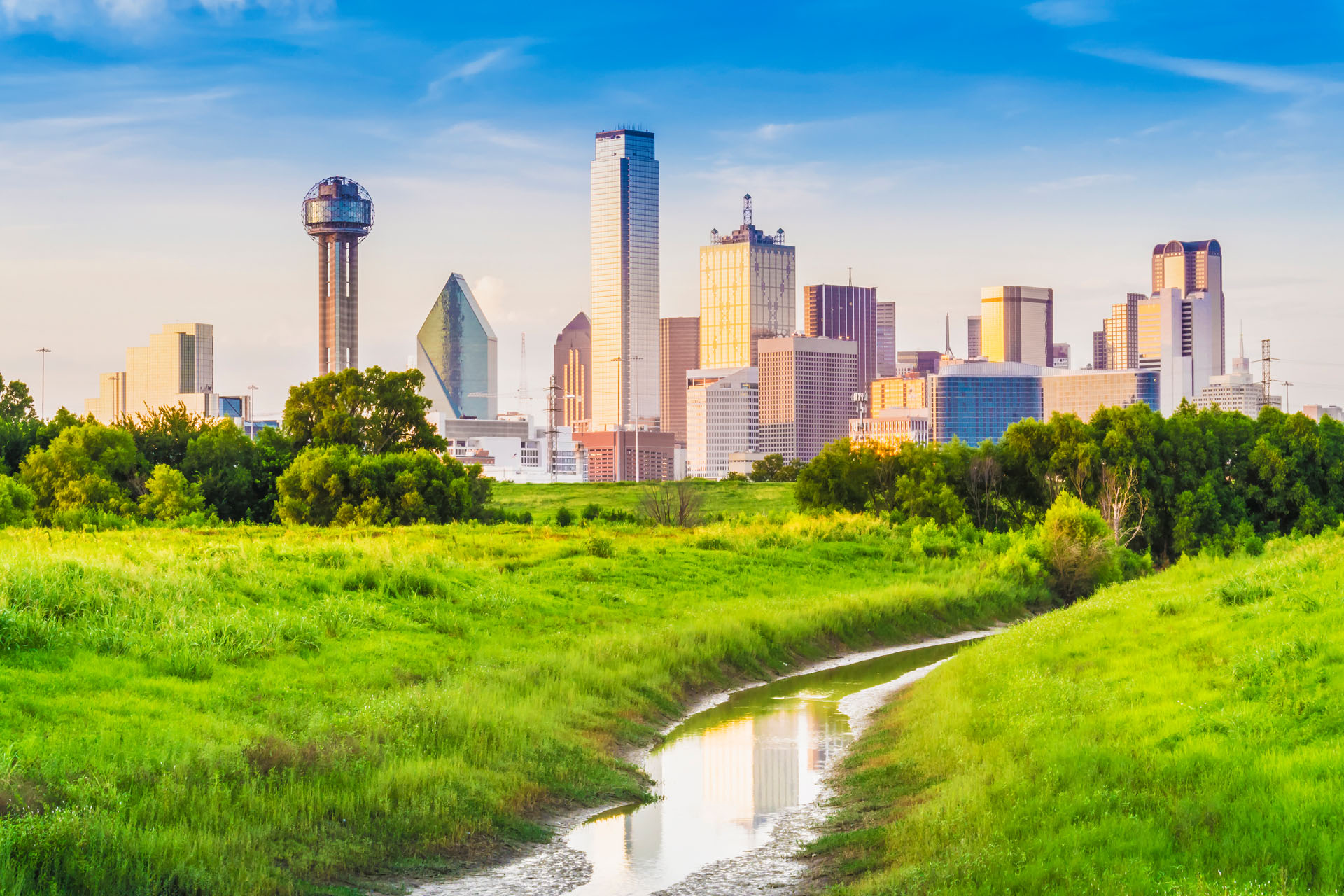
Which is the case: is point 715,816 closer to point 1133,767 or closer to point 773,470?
point 1133,767

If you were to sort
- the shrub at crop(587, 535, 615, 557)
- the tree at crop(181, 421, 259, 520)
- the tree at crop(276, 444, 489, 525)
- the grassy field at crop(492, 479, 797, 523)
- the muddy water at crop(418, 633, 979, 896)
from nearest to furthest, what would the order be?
the muddy water at crop(418, 633, 979, 896)
the shrub at crop(587, 535, 615, 557)
the tree at crop(276, 444, 489, 525)
the tree at crop(181, 421, 259, 520)
the grassy field at crop(492, 479, 797, 523)

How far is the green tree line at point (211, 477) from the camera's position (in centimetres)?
6412

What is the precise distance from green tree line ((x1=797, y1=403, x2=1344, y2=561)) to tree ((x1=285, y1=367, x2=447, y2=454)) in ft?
98.6

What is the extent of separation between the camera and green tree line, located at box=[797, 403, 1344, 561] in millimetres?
73062

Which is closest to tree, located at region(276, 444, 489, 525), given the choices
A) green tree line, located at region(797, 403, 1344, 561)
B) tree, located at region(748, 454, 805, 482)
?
green tree line, located at region(797, 403, 1344, 561)

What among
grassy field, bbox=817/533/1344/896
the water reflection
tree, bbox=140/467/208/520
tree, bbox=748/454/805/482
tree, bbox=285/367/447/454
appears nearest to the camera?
grassy field, bbox=817/533/1344/896

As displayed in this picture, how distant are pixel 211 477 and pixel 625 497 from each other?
173 feet

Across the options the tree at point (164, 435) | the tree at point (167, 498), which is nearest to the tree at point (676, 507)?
the tree at point (167, 498)

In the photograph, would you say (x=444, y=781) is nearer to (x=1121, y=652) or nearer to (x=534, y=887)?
(x=534, y=887)

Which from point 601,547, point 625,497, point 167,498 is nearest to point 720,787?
point 601,547

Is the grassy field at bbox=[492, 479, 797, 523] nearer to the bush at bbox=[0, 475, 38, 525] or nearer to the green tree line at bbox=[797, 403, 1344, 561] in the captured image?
the green tree line at bbox=[797, 403, 1344, 561]

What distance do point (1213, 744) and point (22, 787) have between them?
45.1ft

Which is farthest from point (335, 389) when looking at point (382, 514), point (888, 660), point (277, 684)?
point (277, 684)

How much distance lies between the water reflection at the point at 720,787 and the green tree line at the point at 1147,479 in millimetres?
43771
